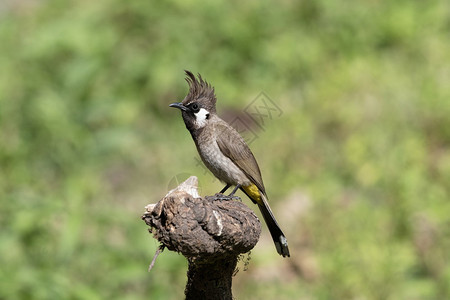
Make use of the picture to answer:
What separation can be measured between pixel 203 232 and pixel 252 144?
425 cm

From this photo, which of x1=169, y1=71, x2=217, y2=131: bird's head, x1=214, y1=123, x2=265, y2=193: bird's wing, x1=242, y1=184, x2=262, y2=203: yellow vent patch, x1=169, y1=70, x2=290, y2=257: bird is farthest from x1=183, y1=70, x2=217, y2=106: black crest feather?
x1=242, y1=184, x2=262, y2=203: yellow vent patch

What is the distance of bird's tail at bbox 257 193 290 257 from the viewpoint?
364 centimetres

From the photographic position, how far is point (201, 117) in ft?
13.0

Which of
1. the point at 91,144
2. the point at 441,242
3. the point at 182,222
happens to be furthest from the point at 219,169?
the point at 91,144

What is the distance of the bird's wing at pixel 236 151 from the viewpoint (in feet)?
13.0

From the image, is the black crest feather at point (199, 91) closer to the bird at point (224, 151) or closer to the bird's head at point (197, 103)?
the bird's head at point (197, 103)

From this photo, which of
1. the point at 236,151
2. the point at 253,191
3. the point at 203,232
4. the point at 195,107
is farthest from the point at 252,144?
the point at 203,232

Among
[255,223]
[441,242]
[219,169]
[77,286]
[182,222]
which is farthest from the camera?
[441,242]

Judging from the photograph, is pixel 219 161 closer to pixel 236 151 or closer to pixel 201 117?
pixel 236 151

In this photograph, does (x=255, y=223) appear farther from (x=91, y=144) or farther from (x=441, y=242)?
(x=91, y=144)

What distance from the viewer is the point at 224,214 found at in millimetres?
2635

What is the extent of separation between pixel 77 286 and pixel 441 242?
299 centimetres

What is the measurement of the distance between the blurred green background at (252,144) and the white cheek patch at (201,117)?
1.50 m

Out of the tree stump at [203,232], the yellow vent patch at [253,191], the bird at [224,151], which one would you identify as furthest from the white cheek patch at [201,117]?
the tree stump at [203,232]
